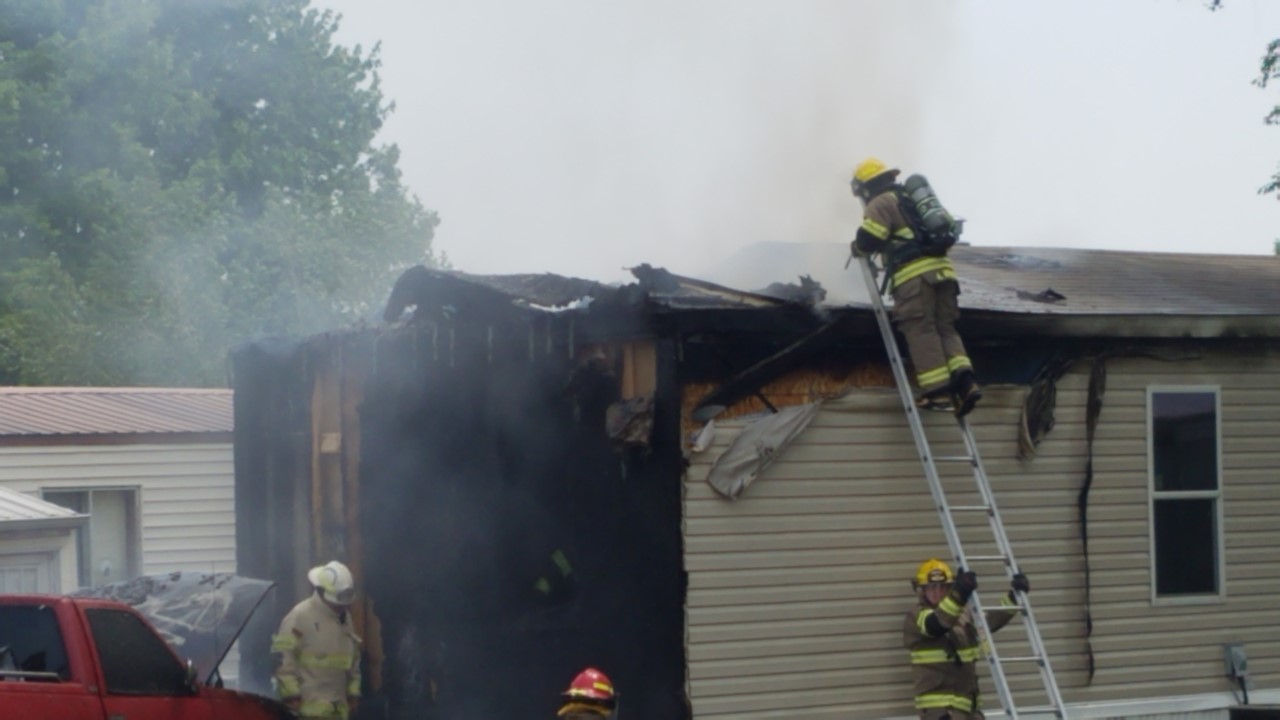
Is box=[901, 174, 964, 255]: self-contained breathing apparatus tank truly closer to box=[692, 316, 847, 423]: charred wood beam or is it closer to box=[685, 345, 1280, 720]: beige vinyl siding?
box=[692, 316, 847, 423]: charred wood beam

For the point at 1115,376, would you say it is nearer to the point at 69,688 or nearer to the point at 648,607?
the point at 648,607

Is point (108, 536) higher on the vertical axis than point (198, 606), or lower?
higher

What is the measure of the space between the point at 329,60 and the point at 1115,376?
25.0 meters

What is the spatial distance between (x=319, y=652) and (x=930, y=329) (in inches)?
162

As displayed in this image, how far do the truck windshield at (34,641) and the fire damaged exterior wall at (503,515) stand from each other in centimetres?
274

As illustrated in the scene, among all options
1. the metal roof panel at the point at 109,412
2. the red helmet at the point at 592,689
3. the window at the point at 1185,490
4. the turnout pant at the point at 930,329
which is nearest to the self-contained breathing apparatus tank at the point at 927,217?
the turnout pant at the point at 930,329

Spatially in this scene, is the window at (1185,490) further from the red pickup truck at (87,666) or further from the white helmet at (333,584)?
the red pickup truck at (87,666)

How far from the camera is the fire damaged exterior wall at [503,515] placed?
8641 millimetres

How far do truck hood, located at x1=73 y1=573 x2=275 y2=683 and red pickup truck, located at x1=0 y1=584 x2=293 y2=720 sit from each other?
647 mm

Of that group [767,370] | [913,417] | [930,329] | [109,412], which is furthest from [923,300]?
[109,412]

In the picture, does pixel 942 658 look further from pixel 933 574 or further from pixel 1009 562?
pixel 1009 562

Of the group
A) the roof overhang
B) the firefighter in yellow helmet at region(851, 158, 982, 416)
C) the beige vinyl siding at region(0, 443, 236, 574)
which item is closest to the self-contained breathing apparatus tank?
the firefighter in yellow helmet at region(851, 158, 982, 416)

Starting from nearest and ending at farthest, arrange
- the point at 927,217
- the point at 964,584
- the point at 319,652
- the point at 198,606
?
the point at 964,584
the point at 927,217
the point at 319,652
the point at 198,606

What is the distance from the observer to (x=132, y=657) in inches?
302
